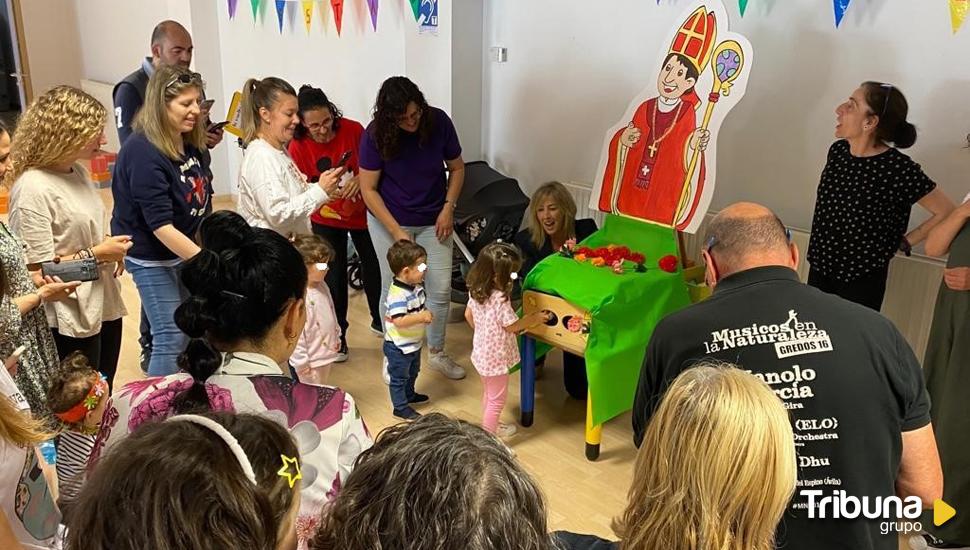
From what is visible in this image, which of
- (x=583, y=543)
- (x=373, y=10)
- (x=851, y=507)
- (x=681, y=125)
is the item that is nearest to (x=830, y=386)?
(x=851, y=507)

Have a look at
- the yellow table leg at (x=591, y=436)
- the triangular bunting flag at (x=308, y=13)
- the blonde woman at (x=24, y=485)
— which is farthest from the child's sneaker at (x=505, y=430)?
the triangular bunting flag at (x=308, y=13)

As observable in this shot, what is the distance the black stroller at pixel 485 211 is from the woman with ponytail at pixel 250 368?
2521 millimetres

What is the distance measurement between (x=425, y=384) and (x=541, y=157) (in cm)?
163

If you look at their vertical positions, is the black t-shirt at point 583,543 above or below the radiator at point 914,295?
above

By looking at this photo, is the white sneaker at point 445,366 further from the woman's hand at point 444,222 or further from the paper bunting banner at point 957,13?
the paper bunting banner at point 957,13

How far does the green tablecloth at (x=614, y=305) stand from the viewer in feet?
9.91

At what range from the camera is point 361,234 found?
13.0ft

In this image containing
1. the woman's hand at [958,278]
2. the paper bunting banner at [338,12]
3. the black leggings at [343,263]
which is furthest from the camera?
the paper bunting banner at [338,12]

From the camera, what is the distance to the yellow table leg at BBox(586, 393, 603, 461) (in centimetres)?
309

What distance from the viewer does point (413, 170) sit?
3.61m

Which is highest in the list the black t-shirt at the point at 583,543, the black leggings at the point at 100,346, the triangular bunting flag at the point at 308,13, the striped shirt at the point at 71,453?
the triangular bunting flag at the point at 308,13

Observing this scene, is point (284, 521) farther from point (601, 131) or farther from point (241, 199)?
point (601, 131)

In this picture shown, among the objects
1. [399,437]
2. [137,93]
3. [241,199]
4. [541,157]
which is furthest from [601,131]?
[399,437]

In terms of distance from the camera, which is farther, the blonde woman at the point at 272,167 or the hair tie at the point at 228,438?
the blonde woman at the point at 272,167
